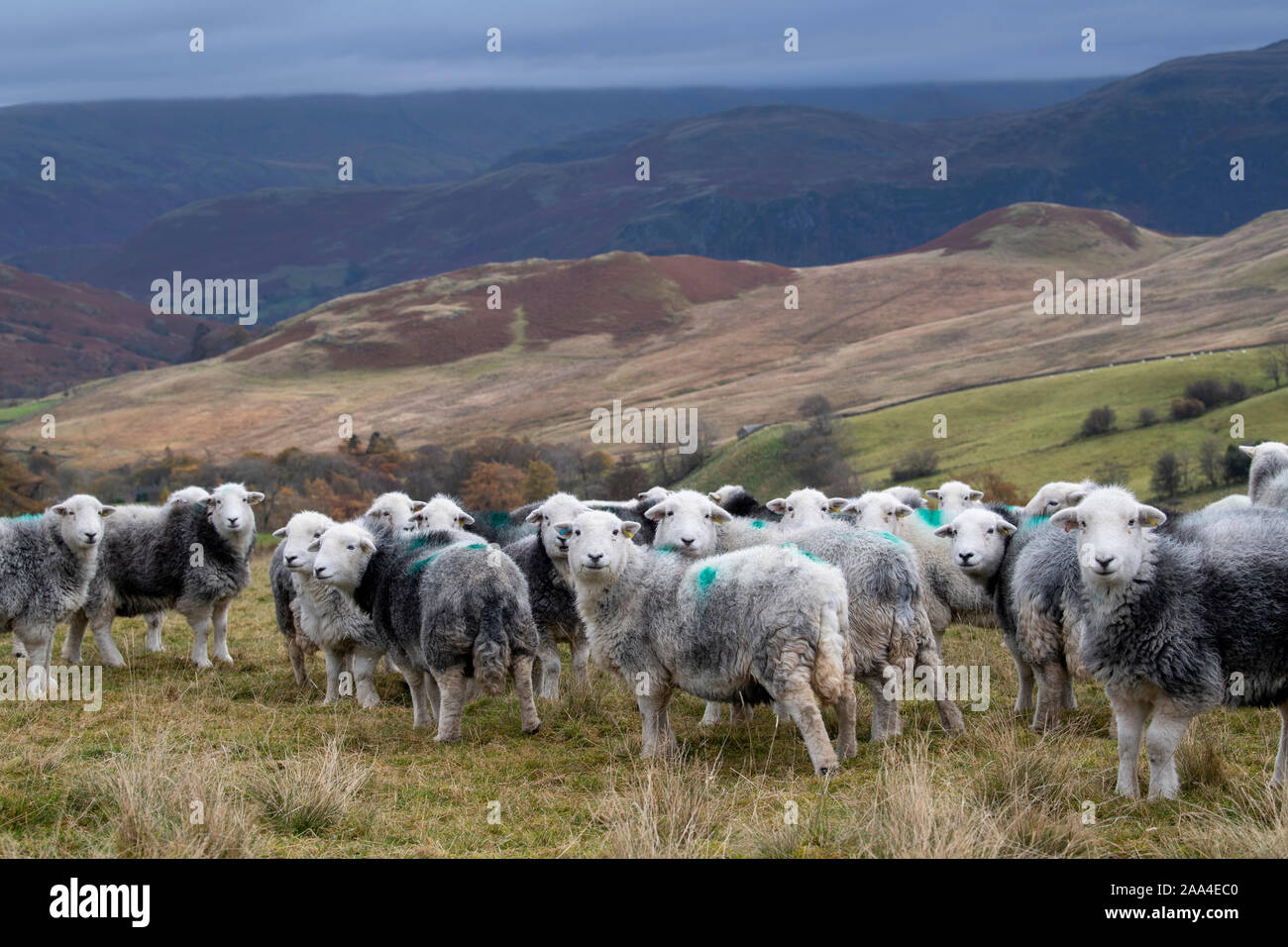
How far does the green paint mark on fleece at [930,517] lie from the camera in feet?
43.4

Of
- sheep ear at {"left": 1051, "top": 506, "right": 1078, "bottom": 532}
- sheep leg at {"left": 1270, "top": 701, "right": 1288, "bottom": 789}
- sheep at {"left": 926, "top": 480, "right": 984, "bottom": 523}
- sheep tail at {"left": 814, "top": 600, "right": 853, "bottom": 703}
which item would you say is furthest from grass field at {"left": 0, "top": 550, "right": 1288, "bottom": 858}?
sheep at {"left": 926, "top": 480, "right": 984, "bottom": 523}

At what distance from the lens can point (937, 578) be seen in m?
12.2

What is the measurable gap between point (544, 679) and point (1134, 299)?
280 ft

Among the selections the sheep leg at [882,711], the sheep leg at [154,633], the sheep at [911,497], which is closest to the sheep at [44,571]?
the sheep leg at [154,633]

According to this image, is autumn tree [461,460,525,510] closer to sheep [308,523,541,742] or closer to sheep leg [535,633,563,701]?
sheep leg [535,633,563,701]

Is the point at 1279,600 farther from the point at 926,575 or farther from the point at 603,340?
the point at 603,340

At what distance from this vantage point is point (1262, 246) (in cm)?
9931

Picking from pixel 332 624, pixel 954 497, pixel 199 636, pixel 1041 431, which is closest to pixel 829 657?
pixel 332 624

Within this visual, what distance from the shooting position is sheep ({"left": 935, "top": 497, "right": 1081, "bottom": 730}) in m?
9.73

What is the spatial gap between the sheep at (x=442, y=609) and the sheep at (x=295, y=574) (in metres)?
0.44

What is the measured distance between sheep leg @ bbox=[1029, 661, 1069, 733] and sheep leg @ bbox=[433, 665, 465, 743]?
4.98 meters

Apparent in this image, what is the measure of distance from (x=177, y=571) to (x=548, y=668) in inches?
196

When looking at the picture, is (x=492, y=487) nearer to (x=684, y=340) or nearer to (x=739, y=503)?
(x=739, y=503)
